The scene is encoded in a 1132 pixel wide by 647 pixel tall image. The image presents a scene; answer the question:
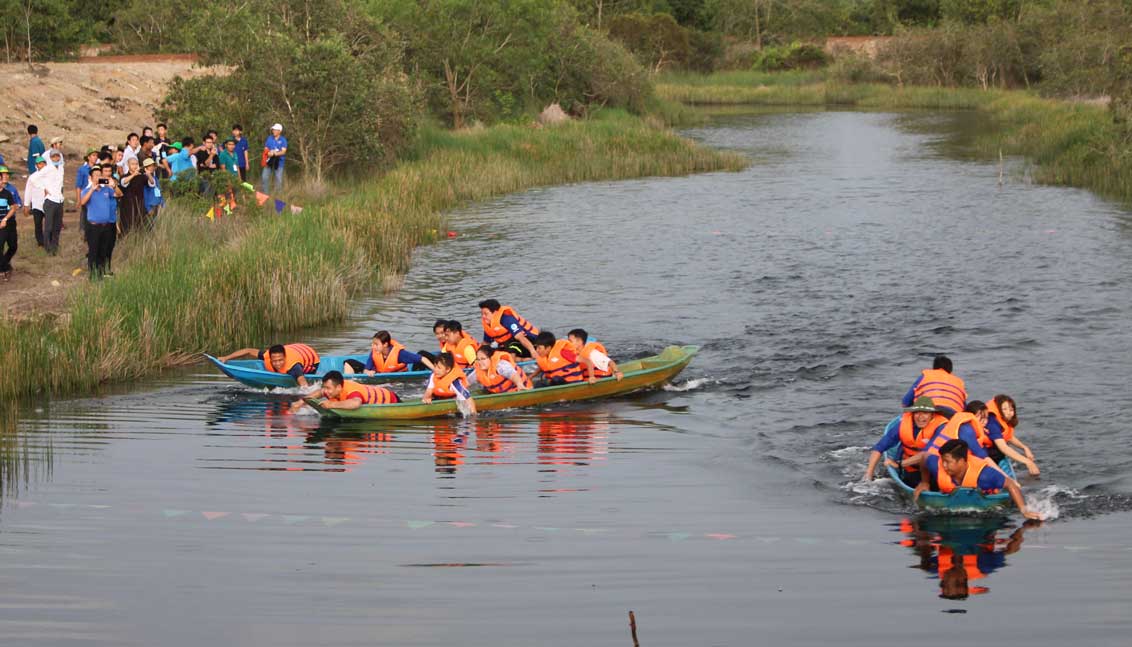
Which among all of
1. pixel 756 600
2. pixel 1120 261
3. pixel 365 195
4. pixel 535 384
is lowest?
pixel 756 600

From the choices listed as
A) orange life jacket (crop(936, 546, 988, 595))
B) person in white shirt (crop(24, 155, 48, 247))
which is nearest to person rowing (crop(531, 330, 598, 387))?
orange life jacket (crop(936, 546, 988, 595))

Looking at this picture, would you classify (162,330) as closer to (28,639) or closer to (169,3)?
(28,639)

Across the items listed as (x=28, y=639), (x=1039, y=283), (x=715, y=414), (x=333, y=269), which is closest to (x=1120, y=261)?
(x=1039, y=283)

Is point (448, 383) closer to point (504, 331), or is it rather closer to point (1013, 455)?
point (504, 331)

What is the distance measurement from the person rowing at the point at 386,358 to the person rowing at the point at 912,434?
23.0 ft

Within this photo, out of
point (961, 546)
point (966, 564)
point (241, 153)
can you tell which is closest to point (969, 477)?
point (961, 546)

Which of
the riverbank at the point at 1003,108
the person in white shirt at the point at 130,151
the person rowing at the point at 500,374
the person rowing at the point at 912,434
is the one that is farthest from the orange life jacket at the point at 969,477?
the riverbank at the point at 1003,108

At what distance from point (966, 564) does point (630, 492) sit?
3427 millimetres

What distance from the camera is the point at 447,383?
56.0 ft

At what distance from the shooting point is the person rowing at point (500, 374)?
17656mm

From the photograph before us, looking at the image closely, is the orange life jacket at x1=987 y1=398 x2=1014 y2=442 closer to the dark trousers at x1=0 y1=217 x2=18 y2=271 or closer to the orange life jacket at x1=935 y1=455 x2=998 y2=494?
the orange life jacket at x1=935 y1=455 x2=998 y2=494

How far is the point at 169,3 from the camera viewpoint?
5316 centimetres

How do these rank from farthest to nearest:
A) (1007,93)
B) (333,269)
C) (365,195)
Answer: (1007,93)
(365,195)
(333,269)

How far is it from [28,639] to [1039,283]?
2092 cm
